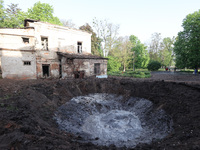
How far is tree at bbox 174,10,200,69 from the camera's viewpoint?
71.6ft

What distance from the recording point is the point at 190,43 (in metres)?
22.3

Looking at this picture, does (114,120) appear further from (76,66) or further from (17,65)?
(17,65)

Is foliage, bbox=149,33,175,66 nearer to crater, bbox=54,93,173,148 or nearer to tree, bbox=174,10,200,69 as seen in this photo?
tree, bbox=174,10,200,69

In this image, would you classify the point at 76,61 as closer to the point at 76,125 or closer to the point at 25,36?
the point at 25,36

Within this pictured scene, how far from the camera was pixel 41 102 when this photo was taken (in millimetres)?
7242

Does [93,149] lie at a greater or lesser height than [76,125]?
greater

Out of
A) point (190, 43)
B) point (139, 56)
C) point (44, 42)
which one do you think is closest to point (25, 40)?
point (44, 42)

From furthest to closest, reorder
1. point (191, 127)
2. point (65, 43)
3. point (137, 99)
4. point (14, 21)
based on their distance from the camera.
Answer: point (14, 21) → point (65, 43) → point (137, 99) → point (191, 127)

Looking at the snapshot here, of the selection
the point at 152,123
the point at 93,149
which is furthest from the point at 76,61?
the point at 93,149

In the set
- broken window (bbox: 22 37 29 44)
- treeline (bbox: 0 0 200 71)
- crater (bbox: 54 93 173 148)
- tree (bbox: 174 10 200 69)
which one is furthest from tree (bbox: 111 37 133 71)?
crater (bbox: 54 93 173 148)

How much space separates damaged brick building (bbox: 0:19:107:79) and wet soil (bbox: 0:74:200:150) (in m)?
4.69

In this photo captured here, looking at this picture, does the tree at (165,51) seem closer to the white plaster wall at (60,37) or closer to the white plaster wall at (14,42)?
the white plaster wall at (60,37)

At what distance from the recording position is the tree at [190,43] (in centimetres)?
2183

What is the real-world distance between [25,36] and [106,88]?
11.8 m
